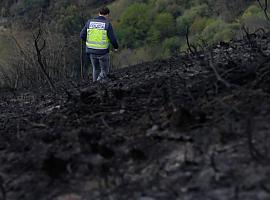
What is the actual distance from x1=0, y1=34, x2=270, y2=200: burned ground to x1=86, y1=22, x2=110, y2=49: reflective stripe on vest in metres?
4.02

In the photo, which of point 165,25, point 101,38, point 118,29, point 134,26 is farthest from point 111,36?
point 118,29

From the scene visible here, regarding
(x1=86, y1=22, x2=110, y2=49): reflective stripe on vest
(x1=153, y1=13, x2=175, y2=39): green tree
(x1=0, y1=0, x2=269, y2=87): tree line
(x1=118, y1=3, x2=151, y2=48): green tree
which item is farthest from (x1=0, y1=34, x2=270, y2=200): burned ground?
(x1=153, y1=13, x2=175, y2=39): green tree

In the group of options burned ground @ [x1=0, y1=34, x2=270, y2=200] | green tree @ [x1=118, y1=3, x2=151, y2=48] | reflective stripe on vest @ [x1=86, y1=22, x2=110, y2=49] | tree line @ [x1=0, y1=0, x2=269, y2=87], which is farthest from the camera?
green tree @ [x1=118, y1=3, x2=151, y2=48]

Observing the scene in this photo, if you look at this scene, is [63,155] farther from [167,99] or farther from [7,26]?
[7,26]

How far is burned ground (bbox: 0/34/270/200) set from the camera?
381 centimetres

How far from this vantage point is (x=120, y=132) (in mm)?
5047

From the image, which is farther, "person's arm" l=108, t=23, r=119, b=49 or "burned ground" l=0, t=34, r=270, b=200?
"person's arm" l=108, t=23, r=119, b=49

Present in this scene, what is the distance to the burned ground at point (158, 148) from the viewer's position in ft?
12.5

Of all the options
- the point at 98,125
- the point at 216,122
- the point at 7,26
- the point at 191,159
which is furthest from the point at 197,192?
the point at 7,26

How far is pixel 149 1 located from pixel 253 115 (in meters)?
59.3

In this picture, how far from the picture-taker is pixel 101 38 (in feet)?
32.7

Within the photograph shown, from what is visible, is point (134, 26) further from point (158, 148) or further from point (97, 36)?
point (158, 148)

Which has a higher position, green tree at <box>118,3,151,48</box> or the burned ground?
the burned ground

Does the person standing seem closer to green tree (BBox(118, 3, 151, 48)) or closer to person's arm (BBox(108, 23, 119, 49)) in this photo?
person's arm (BBox(108, 23, 119, 49))
